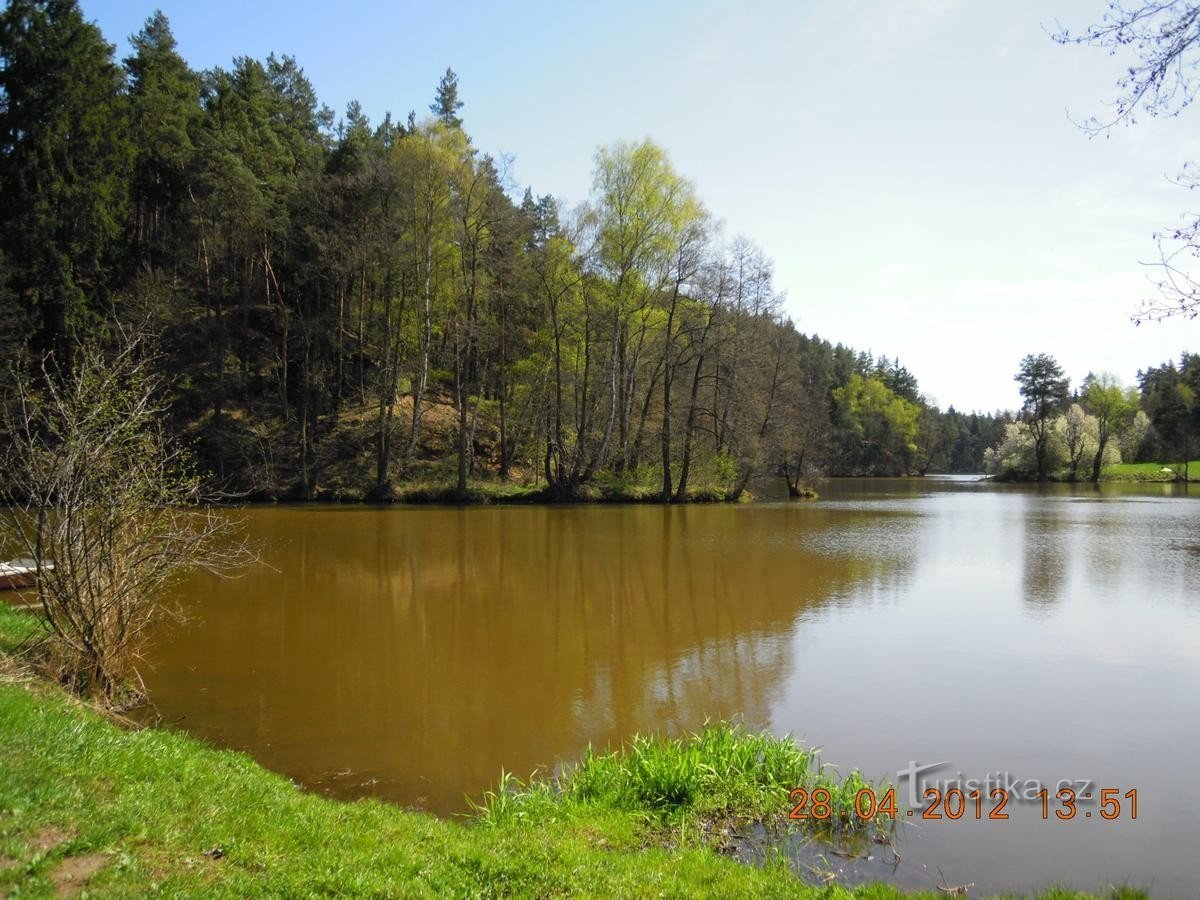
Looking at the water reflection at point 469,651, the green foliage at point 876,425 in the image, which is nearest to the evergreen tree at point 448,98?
the water reflection at point 469,651

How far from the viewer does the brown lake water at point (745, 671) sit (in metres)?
5.82

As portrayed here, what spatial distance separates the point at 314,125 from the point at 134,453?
4633 centimetres

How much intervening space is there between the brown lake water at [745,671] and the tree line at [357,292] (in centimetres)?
1488

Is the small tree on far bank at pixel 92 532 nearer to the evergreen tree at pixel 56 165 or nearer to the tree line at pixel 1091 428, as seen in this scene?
the evergreen tree at pixel 56 165

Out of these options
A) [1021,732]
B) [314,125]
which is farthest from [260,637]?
[314,125]

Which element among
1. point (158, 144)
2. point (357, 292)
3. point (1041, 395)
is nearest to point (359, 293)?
point (357, 292)

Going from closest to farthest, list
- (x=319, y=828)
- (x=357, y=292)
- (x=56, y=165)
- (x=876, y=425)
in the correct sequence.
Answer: (x=319, y=828)
(x=56, y=165)
(x=357, y=292)
(x=876, y=425)

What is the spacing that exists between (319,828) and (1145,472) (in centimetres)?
7929

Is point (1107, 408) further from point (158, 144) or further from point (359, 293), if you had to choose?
point (158, 144)

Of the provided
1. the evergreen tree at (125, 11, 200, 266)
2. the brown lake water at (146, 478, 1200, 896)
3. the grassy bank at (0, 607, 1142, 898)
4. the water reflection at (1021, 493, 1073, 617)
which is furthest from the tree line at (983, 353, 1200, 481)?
the grassy bank at (0, 607, 1142, 898)

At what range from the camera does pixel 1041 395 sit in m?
66.9

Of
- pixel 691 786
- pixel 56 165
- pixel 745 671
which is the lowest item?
pixel 745 671

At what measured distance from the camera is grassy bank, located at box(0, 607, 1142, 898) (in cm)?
348

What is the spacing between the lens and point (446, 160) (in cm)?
2995
